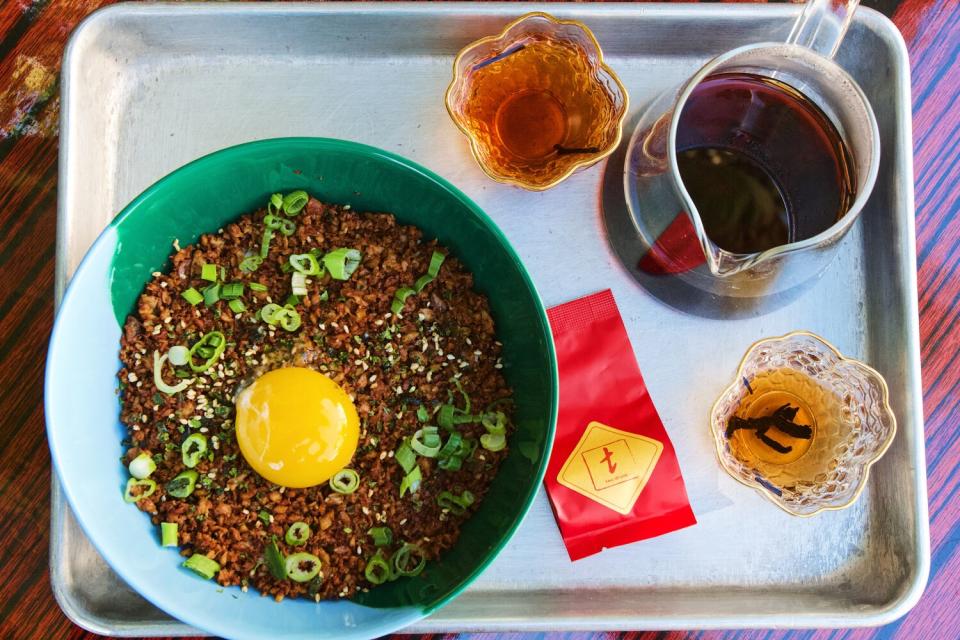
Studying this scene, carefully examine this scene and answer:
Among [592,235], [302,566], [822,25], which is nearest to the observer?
[822,25]

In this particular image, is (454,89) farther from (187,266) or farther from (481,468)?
(481,468)

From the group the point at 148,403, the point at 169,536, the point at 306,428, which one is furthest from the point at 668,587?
the point at 148,403

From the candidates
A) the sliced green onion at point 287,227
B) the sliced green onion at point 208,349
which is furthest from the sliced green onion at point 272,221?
the sliced green onion at point 208,349

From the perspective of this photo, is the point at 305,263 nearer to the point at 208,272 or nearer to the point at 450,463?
the point at 208,272

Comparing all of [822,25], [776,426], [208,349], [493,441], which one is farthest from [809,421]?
[208,349]

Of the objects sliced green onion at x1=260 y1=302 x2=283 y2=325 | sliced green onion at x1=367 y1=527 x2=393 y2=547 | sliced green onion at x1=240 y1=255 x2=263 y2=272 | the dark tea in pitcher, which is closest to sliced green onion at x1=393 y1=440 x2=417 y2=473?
sliced green onion at x1=367 y1=527 x2=393 y2=547

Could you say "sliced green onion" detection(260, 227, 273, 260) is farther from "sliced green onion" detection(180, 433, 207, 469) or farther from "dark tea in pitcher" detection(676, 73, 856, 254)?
"dark tea in pitcher" detection(676, 73, 856, 254)
